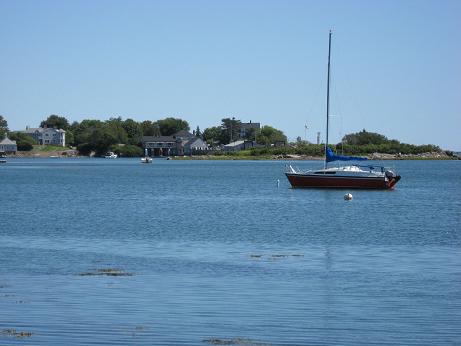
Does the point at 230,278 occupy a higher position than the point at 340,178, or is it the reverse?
the point at 340,178

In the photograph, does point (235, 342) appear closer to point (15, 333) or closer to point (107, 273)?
point (15, 333)

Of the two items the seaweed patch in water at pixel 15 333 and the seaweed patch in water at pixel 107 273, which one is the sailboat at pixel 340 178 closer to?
the seaweed patch in water at pixel 107 273

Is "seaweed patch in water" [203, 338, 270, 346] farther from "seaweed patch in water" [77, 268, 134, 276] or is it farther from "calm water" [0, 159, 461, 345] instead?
"seaweed patch in water" [77, 268, 134, 276]

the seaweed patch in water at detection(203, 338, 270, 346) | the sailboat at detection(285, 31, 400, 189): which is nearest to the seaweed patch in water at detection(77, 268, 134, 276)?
the seaweed patch in water at detection(203, 338, 270, 346)

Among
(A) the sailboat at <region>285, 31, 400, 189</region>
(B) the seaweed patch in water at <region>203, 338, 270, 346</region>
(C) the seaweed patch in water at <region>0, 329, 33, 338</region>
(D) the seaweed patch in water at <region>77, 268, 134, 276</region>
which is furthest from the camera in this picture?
(A) the sailboat at <region>285, 31, 400, 189</region>

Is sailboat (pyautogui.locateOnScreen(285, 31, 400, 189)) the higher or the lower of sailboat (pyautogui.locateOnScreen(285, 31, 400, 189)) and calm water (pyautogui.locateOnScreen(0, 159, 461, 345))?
the higher

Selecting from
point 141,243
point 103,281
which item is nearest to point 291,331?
point 103,281

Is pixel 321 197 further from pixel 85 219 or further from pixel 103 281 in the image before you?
pixel 103 281

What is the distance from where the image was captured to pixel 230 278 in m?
29.4

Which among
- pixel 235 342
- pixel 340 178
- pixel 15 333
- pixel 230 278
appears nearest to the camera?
pixel 235 342

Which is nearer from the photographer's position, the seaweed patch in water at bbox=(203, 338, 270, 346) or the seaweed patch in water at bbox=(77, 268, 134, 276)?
the seaweed patch in water at bbox=(203, 338, 270, 346)

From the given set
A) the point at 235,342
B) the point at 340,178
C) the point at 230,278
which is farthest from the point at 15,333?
the point at 340,178

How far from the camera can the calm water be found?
21.6 m

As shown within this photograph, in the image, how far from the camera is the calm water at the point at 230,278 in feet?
70.7
